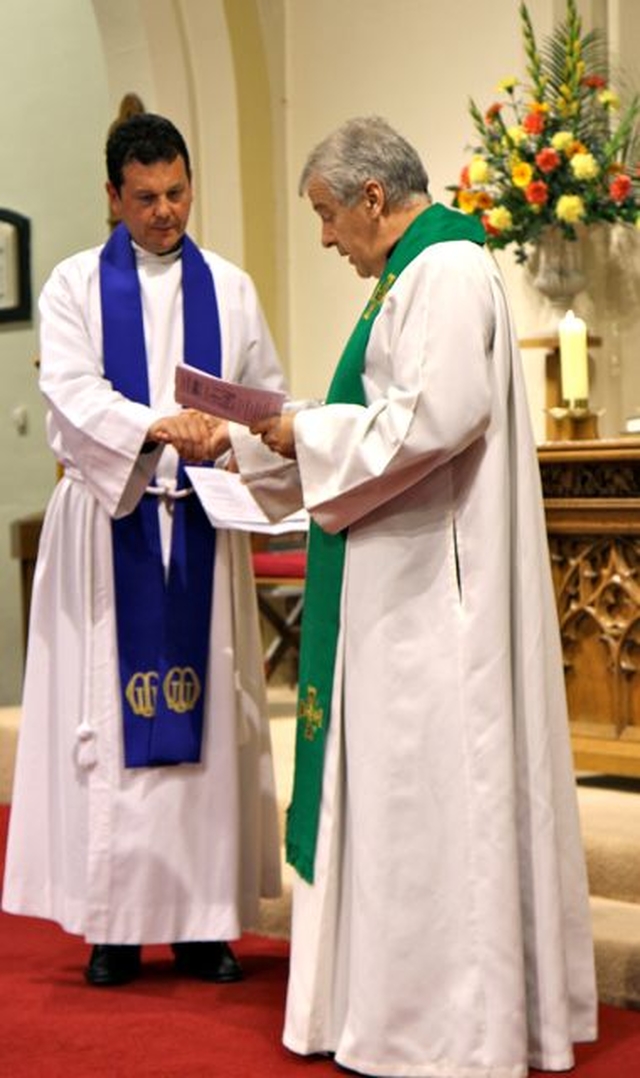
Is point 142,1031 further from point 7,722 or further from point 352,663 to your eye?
point 7,722

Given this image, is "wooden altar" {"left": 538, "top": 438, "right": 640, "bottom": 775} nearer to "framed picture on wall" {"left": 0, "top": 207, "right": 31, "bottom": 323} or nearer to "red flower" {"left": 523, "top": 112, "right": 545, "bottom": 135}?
"red flower" {"left": 523, "top": 112, "right": 545, "bottom": 135}

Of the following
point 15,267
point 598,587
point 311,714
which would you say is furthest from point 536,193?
point 15,267

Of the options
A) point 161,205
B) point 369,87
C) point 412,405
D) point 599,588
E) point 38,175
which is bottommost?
point 599,588

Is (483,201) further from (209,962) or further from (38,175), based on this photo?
(38,175)

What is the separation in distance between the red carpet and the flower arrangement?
317 centimetres

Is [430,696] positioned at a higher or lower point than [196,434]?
lower

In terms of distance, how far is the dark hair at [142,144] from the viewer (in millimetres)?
4164

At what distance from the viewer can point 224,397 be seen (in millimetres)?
3545

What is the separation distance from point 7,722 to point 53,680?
2.82 m

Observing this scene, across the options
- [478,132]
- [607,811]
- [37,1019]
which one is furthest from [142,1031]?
[478,132]

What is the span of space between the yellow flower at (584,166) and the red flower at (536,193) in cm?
12

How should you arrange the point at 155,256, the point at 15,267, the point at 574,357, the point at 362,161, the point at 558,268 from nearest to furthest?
1. the point at 362,161
2. the point at 155,256
3. the point at 574,357
4. the point at 558,268
5. the point at 15,267

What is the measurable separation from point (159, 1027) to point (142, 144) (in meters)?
1.96

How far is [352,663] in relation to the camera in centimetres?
352
